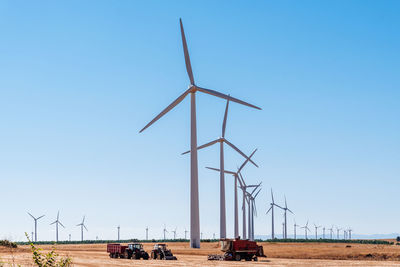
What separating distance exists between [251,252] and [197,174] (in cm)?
2006

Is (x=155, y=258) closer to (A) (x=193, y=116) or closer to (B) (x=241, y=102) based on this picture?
(A) (x=193, y=116)

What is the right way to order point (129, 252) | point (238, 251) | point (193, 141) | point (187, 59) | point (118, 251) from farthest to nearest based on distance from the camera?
point (187, 59)
point (193, 141)
point (118, 251)
point (129, 252)
point (238, 251)

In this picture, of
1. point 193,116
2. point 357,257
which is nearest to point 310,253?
point 357,257

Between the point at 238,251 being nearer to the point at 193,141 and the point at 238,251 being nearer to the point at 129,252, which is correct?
the point at 129,252

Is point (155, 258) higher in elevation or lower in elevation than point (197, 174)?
lower

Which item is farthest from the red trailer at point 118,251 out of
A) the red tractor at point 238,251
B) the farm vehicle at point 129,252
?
the red tractor at point 238,251

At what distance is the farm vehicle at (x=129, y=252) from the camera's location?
2454 inches

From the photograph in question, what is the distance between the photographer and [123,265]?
4994cm

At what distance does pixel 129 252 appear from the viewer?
6400 cm

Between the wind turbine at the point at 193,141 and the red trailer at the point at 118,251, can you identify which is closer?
the red trailer at the point at 118,251

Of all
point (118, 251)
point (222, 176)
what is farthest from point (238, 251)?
point (222, 176)

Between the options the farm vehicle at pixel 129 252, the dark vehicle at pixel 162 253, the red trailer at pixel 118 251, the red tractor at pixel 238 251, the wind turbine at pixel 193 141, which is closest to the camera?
the red tractor at pixel 238 251

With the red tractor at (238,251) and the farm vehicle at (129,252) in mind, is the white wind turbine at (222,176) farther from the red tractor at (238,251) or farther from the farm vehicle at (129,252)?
the red tractor at (238,251)

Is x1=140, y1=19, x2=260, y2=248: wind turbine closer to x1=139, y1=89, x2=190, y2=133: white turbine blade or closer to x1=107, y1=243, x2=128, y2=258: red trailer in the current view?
x1=139, y1=89, x2=190, y2=133: white turbine blade
